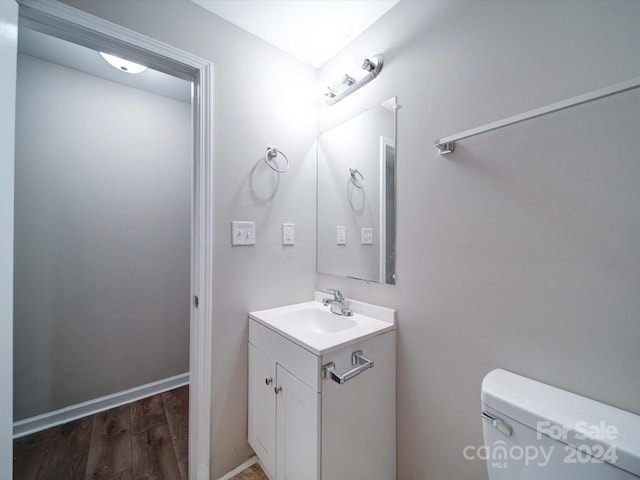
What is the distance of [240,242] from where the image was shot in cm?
134

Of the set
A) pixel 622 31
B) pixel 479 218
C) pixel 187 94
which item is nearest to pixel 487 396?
pixel 479 218

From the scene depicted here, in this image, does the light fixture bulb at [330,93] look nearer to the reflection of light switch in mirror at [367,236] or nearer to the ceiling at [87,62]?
the reflection of light switch in mirror at [367,236]

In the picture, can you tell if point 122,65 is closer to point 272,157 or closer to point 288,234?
point 272,157

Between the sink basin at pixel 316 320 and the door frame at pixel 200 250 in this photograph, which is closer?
the door frame at pixel 200 250

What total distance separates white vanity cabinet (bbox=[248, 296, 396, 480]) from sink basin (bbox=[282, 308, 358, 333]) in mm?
211

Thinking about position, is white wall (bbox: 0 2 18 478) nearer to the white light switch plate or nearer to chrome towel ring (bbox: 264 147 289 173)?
the white light switch plate

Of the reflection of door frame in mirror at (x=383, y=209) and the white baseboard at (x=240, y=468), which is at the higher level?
the reflection of door frame in mirror at (x=383, y=209)

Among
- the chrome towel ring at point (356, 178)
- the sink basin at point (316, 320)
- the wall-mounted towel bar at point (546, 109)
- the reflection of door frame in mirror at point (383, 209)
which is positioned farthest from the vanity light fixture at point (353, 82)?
the sink basin at point (316, 320)

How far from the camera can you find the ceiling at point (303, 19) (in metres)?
1.21

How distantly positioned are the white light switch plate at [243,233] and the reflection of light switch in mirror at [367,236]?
2.02 feet

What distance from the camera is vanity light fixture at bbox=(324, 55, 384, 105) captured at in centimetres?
128

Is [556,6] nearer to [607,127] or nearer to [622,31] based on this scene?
[622,31]

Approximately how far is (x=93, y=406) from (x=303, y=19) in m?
2.81

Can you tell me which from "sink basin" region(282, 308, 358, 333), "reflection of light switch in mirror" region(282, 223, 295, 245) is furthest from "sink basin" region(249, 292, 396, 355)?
"reflection of light switch in mirror" region(282, 223, 295, 245)
